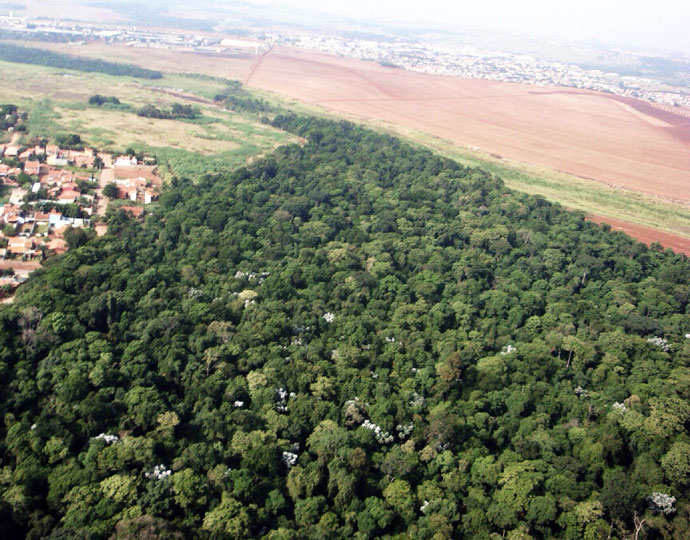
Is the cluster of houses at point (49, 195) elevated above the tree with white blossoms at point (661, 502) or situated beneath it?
elevated above

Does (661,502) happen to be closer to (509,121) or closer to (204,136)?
(204,136)

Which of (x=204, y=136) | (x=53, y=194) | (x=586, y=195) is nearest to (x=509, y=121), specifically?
(x=586, y=195)

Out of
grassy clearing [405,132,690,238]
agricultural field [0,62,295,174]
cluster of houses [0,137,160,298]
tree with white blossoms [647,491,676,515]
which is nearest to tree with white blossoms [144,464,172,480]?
tree with white blossoms [647,491,676,515]

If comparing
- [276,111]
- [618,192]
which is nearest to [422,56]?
[276,111]

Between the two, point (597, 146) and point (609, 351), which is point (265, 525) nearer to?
point (609, 351)

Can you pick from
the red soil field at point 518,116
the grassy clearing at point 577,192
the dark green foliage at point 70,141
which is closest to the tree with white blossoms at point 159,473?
the dark green foliage at point 70,141

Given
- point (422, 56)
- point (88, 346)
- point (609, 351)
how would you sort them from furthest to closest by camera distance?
1. point (422, 56)
2. point (609, 351)
3. point (88, 346)

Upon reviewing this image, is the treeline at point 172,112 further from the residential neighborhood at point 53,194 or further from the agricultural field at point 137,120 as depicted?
the residential neighborhood at point 53,194
